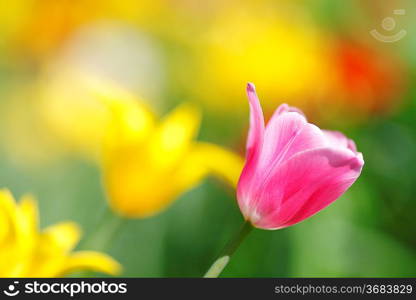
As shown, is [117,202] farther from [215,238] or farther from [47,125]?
[47,125]

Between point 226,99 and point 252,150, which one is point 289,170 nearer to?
point 252,150

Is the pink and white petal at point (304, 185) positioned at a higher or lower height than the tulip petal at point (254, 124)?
lower

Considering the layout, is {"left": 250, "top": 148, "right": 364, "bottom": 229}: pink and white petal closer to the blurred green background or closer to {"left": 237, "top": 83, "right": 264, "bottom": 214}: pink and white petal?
{"left": 237, "top": 83, "right": 264, "bottom": 214}: pink and white petal

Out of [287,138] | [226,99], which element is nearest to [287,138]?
[287,138]

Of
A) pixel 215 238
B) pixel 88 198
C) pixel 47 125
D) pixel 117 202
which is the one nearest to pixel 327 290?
pixel 117 202

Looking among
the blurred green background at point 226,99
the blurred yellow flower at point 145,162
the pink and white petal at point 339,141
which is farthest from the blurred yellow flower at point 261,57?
the pink and white petal at point 339,141

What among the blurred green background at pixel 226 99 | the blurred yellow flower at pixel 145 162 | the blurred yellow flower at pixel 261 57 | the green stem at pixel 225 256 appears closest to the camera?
the green stem at pixel 225 256

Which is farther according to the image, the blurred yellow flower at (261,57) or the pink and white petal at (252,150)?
the blurred yellow flower at (261,57)

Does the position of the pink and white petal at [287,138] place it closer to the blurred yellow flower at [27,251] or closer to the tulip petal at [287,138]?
the tulip petal at [287,138]

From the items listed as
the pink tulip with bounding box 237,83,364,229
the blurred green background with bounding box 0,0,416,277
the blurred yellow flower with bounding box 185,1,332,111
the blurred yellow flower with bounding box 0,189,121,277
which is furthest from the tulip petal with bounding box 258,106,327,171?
the blurred yellow flower with bounding box 185,1,332,111
